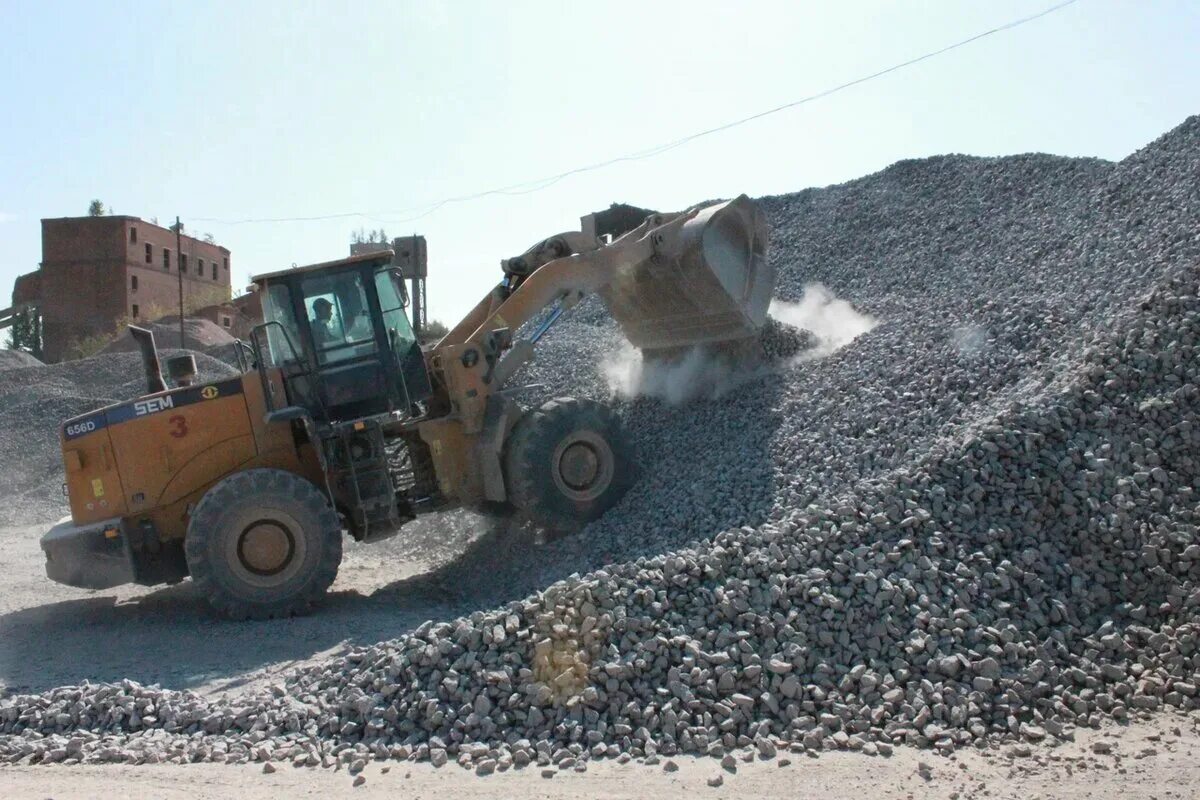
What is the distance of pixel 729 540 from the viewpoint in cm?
661

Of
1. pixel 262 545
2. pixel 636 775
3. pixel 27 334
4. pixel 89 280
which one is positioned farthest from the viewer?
pixel 27 334

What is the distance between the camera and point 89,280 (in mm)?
36000

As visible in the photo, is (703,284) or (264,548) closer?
(264,548)

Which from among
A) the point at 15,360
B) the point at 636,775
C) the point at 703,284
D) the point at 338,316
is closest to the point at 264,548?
the point at 338,316

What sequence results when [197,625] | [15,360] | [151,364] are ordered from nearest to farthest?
[197,625] < [151,364] < [15,360]

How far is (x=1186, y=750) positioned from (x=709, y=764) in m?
2.06

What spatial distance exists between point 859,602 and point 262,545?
14.5ft

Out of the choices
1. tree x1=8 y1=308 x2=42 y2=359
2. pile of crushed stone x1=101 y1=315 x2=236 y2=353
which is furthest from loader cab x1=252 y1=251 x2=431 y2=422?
tree x1=8 y1=308 x2=42 y2=359

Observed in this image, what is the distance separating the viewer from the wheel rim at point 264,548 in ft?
26.3

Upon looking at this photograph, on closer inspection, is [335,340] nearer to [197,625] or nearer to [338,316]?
[338,316]

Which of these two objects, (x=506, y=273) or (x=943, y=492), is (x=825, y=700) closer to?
(x=943, y=492)

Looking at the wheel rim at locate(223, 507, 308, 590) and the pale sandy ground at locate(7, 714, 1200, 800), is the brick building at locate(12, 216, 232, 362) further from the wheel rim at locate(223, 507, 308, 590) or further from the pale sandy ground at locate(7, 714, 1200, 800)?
the pale sandy ground at locate(7, 714, 1200, 800)

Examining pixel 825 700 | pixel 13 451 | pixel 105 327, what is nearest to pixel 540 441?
pixel 825 700

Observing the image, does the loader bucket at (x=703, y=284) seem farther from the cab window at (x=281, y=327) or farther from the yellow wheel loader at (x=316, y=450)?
the cab window at (x=281, y=327)
